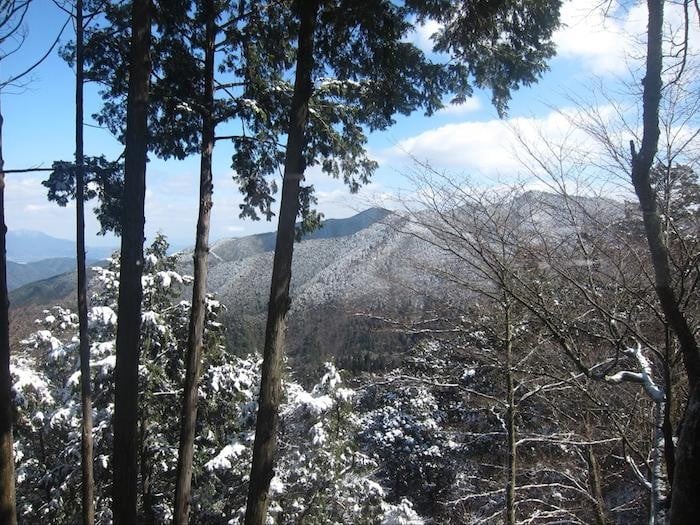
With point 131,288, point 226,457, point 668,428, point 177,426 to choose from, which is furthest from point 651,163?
point 177,426

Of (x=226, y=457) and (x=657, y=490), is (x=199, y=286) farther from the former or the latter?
(x=226, y=457)

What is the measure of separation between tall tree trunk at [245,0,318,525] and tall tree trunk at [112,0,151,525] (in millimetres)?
1003

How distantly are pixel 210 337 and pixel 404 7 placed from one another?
912 centimetres

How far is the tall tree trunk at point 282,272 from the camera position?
3959mm

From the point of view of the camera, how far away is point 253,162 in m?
6.09

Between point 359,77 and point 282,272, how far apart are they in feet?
7.44

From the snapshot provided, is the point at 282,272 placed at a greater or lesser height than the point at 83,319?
greater

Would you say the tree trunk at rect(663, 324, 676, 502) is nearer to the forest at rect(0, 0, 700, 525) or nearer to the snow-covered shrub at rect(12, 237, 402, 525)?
the forest at rect(0, 0, 700, 525)

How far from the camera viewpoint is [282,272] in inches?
160

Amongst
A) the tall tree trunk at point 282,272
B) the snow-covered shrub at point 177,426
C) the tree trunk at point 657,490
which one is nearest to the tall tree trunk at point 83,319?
the snow-covered shrub at point 177,426

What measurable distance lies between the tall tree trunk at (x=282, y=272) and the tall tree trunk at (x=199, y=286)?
174 cm

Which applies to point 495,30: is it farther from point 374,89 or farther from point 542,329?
point 542,329

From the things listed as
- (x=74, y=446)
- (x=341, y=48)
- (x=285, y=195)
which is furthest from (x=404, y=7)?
(x=74, y=446)

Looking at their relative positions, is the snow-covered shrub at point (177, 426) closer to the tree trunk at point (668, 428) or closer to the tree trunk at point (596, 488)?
the tree trunk at point (596, 488)
